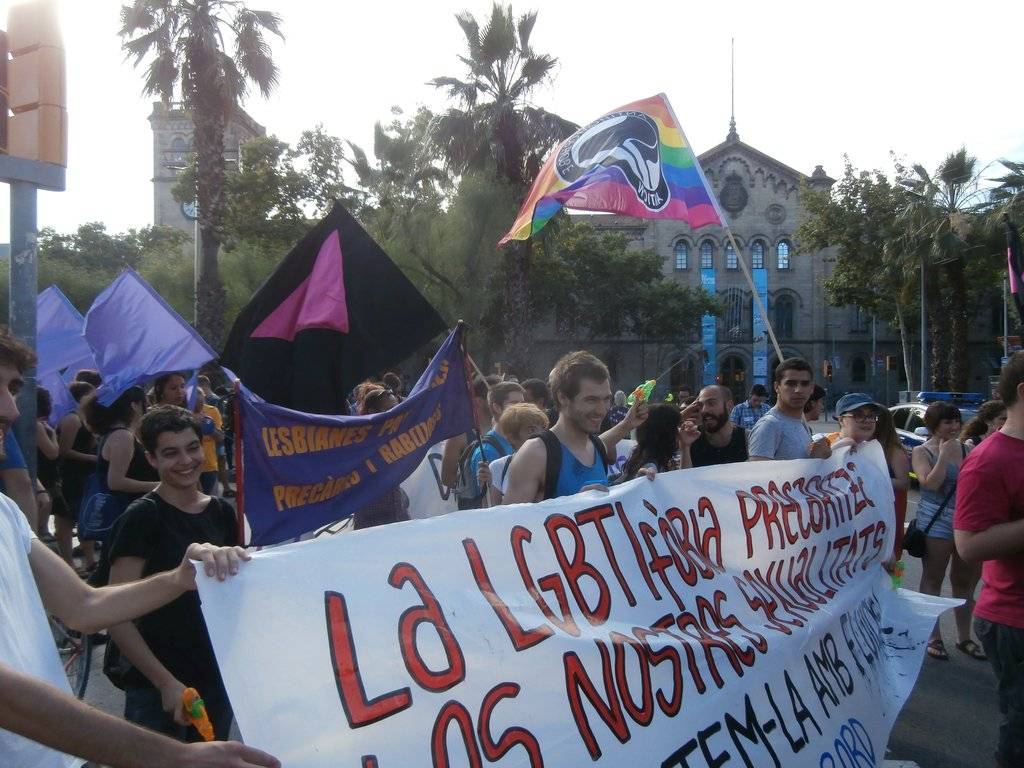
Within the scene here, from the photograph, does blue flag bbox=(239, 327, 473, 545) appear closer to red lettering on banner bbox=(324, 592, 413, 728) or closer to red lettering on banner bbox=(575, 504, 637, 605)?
red lettering on banner bbox=(575, 504, 637, 605)

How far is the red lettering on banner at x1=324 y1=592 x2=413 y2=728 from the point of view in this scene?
2.18 m

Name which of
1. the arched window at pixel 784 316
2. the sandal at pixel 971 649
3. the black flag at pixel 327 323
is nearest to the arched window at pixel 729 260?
the arched window at pixel 784 316

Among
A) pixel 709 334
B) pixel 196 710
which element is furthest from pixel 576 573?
pixel 709 334

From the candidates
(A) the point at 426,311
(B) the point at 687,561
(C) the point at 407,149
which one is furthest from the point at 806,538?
(C) the point at 407,149

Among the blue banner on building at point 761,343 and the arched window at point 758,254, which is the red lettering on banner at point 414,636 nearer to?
the blue banner on building at point 761,343

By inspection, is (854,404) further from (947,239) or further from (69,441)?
(947,239)

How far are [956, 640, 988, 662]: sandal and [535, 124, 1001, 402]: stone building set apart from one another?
46.8 meters

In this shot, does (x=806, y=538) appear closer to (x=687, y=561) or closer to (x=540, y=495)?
(x=687, y=561)

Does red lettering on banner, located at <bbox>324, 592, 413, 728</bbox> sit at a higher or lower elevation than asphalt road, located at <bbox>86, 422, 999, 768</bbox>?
higher

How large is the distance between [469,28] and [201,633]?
70.4ft

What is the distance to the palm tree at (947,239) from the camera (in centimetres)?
Result: 3111

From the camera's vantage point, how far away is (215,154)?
60.4 ft

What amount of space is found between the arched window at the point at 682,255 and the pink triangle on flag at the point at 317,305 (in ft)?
169

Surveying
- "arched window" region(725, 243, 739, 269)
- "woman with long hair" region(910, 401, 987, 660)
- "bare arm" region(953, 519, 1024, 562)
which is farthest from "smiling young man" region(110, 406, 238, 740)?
"arched window" region(725, 243, 739, 269)
